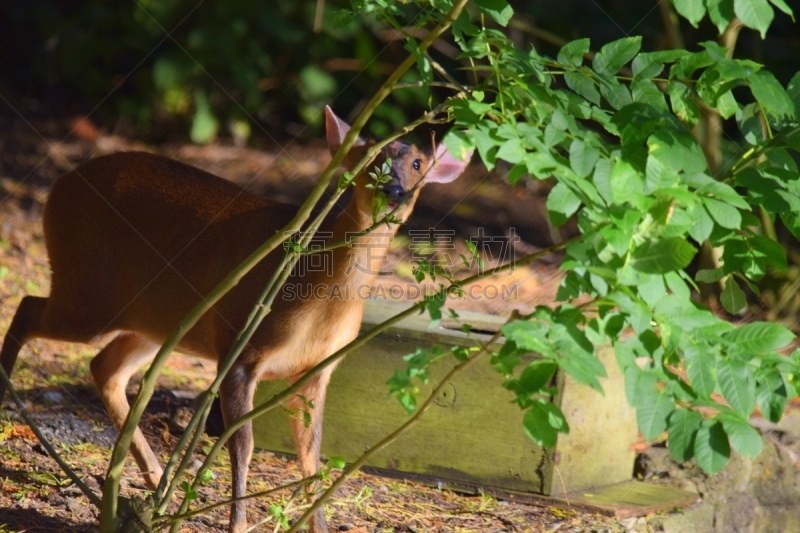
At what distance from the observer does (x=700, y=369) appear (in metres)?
1.78

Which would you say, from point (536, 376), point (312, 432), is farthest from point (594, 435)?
point (536, 376)

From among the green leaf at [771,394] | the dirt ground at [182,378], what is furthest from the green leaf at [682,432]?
the dirt ground at [182,378]

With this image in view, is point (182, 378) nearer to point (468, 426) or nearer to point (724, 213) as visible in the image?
point (468, 426)

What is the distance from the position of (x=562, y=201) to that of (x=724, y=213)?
12.7 inches

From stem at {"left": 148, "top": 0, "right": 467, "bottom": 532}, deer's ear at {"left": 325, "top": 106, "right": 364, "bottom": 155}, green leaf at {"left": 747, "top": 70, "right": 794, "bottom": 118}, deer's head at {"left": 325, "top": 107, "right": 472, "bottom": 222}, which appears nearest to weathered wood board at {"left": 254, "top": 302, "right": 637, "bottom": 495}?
deer's head at {"left": 325, "top": 107, "right": 472, "bottom": 222}

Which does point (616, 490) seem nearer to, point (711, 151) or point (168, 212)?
point (168, 212)

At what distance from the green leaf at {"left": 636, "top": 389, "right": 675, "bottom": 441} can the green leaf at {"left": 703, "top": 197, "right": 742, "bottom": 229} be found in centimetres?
34

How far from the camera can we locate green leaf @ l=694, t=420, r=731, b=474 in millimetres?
1765

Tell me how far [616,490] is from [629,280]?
238 centimetres

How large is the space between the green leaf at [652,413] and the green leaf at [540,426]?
0.54 ft

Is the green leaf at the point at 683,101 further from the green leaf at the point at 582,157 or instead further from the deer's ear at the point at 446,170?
the deer's ear at the point at 446,170

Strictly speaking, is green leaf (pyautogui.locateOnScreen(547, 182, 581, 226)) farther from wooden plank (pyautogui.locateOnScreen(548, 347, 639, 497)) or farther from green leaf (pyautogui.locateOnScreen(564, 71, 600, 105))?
wooden plank (pyautogui.locateOnScreen(548, 347, 639, 497))

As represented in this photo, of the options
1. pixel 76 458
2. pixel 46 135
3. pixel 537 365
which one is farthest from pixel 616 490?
pixel 46 135

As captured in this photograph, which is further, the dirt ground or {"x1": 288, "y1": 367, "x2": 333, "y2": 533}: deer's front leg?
{"x1": 288, "y1": 367, "x2": 333, "y2": 533}: deer's front leg
